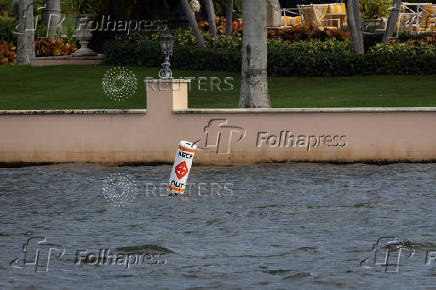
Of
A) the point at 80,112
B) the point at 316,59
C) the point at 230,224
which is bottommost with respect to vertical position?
the point at 230,224

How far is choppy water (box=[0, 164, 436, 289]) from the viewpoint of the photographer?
47.2 feet

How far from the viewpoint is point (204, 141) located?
25.3 metres

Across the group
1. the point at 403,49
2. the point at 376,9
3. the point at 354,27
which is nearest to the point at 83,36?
the point at 354,27

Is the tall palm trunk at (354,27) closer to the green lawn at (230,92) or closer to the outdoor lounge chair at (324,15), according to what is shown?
the green lawn at (230,92)

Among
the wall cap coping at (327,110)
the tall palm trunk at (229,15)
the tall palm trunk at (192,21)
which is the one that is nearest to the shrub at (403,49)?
the tall palm trunk at (192,21)

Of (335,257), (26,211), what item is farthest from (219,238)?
(26,211)

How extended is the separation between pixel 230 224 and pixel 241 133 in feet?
24.0

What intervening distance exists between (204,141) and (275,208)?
592 cm

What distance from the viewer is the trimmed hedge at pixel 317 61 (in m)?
33.5

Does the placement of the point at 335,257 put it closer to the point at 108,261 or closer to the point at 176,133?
the point at 108,261

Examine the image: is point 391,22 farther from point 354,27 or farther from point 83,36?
point 83,36

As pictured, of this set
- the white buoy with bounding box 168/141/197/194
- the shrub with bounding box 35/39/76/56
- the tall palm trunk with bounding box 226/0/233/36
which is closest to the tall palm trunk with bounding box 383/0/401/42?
the tall palm trunk with bounding box 226/0/233/36

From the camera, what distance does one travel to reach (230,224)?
18.1 metres

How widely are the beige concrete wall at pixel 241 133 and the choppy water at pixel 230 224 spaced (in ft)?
1.61
